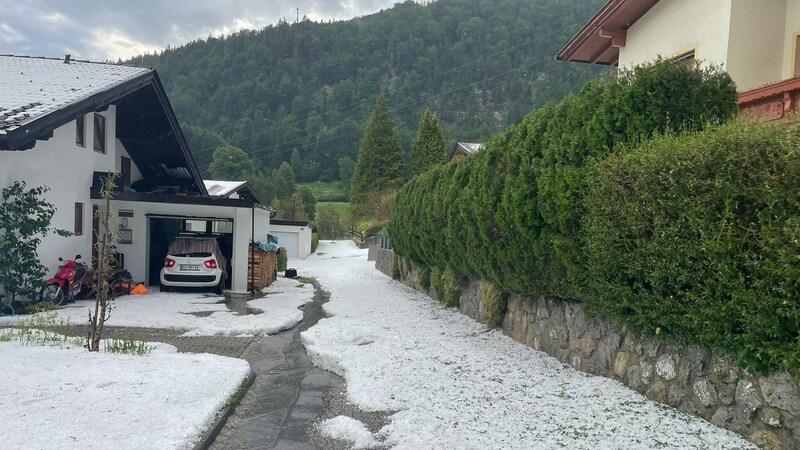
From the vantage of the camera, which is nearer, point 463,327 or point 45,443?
point 45,443

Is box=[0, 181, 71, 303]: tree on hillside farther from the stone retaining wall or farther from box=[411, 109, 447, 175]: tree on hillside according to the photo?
box=[411, 109, 447, 175]: tree on hillside

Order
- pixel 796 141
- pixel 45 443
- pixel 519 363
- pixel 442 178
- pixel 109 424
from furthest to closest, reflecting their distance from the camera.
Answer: pixel 442 178
pixel 519 363
pixel 109 424
pixel 45 443
pixel 796 141

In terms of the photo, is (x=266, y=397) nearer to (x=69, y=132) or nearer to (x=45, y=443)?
(x=45, y=443)

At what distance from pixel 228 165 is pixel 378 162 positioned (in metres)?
20.9

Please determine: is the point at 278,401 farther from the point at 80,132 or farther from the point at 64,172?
the point at 80,132

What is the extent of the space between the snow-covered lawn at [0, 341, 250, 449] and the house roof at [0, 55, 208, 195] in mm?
4825

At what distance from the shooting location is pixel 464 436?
4.62 m

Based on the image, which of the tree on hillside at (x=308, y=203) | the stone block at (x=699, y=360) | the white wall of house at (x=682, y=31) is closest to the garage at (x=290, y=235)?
the tree on hillside at (x=308, y=203)

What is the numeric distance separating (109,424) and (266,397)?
1833 mm

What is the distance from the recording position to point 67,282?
1168cm

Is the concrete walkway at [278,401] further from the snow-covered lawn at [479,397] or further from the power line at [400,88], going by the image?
the power line at [400,88]

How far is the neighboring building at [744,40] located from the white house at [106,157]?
434 inches

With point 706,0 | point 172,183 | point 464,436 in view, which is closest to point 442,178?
point 706,0

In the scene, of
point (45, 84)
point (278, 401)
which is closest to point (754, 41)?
point (278, 401)
